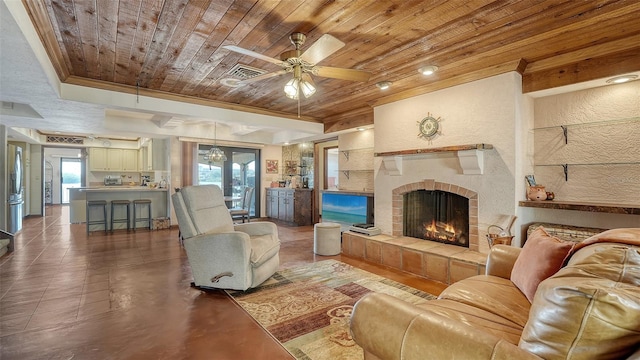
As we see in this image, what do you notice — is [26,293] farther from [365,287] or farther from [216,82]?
[365,287]

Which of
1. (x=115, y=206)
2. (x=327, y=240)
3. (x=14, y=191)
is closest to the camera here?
(x=327, y=240)

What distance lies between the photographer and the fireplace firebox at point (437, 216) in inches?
142

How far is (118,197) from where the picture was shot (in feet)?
21.9

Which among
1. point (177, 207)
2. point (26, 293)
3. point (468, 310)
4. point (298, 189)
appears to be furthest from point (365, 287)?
point (298, 189)

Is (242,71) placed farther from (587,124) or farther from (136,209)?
(136,209)

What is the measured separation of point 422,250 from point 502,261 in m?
1.29

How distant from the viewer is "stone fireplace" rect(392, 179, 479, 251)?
11.0ft

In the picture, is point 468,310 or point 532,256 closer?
point 468,310

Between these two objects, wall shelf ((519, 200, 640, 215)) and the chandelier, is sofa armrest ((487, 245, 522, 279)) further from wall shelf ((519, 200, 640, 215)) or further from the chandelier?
the chandelier

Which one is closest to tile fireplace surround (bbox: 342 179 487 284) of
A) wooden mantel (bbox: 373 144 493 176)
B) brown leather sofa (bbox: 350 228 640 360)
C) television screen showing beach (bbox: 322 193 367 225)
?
wooden mantel (bbox: 373 144 493 176)

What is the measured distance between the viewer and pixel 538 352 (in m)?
0.90

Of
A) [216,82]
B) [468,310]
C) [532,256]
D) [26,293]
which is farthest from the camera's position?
[216,82]

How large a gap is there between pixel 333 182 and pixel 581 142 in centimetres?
495

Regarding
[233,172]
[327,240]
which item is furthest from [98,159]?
[327,240]
